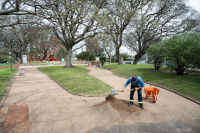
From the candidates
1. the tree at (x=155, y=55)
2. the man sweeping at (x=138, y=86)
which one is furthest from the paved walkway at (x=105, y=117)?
the tree at (x=155, y=55)

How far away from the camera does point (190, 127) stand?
177 inches

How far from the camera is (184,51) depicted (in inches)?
439

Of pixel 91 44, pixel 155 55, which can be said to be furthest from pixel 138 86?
pixel 91 44

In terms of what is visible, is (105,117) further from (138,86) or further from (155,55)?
(155,55)

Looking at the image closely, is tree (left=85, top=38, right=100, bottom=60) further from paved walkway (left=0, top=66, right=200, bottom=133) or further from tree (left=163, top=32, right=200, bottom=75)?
paved walkway (left=0, top=66, right=200, bottom=133)

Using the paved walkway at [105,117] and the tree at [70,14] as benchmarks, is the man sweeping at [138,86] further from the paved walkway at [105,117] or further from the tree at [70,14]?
the tree at [70,14]

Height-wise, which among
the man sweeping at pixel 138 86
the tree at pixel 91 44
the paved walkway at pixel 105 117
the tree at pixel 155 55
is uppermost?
the tree at pixel 91 44

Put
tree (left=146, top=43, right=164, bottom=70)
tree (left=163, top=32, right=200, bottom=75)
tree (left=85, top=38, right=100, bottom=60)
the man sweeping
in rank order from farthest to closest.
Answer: tree (left=85, top=38, right=100, bottom=60)
tree (left=146, top=43, right=164, bottom=70)
tree (left=163, top=32, right=200, bottom=75)
the man sweeping

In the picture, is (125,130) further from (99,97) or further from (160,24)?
(160,24)

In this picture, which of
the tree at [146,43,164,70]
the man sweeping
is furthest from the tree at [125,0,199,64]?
the man sweeping

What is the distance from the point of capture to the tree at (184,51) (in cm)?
1054

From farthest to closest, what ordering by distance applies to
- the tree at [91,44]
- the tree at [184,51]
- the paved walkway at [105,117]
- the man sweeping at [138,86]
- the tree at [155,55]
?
1. the tree at [91,44]
2. the tree at [155,55]
3. the tree at [184,51]
4. the man sweeping at [138,86]
5. the paved walkway at [105,117]

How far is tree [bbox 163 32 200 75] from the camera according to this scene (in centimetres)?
1054

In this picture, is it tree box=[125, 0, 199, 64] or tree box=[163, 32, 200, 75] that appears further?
tree box=[125, 0, 199, 64]
